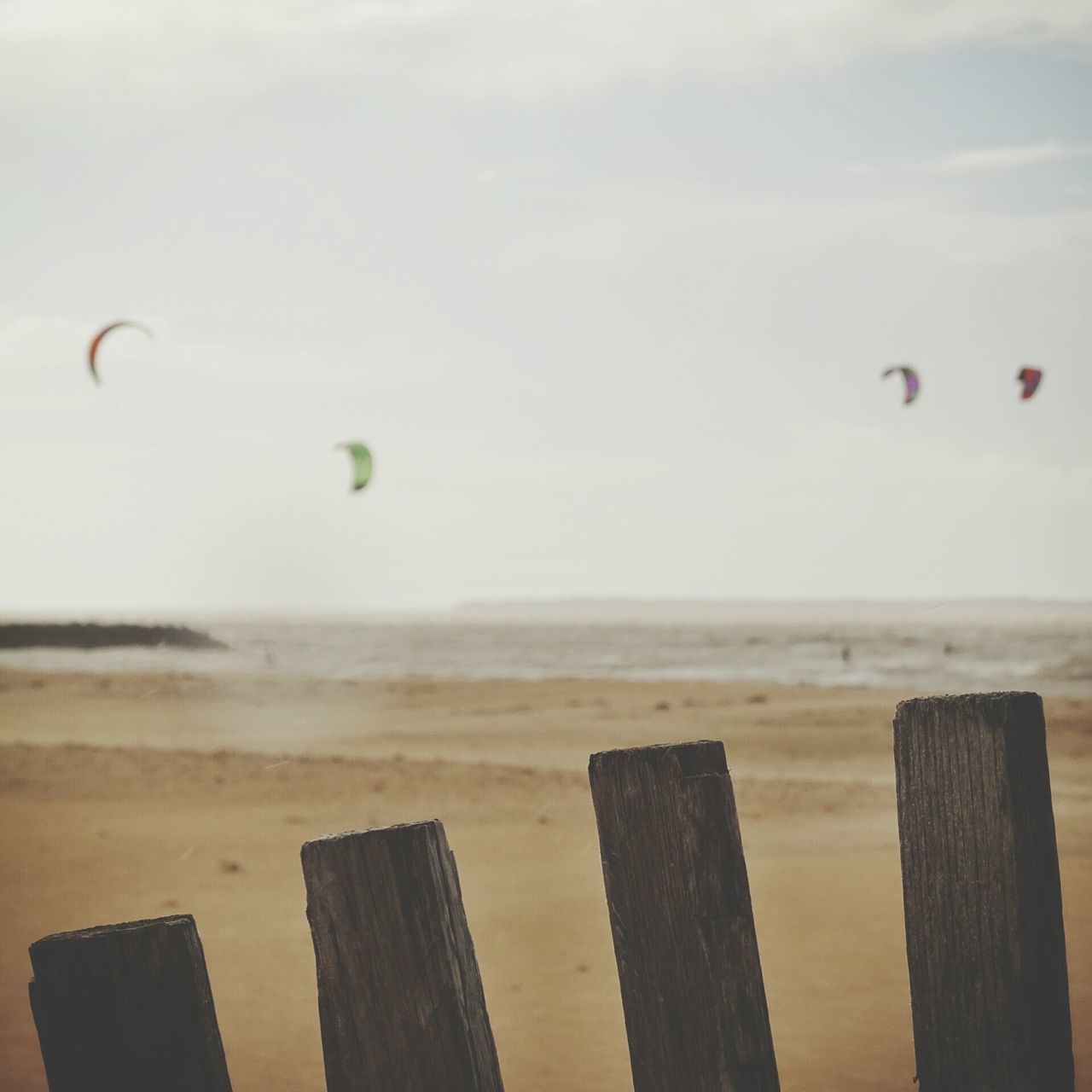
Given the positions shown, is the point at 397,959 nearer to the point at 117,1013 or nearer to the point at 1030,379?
the point at 117,1013

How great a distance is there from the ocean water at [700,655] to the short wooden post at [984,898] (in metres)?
19.9

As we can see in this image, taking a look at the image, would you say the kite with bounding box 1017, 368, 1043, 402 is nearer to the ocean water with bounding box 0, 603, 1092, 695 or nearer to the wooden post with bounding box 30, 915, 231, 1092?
the ocean water with bounding box 0, 603, 1092, 695

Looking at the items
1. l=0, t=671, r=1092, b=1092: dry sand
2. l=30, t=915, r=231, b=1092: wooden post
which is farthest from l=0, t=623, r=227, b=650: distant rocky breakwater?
l=30, t=915, r=231, b=1092: wooden post

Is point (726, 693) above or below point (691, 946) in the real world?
below

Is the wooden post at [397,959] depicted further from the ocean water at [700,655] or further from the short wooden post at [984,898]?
the ocean water at [700,655]

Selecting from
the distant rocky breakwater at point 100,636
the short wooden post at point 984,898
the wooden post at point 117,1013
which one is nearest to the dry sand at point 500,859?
the short wooden post at point 984,898

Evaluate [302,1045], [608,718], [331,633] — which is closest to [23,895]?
[302,1045]

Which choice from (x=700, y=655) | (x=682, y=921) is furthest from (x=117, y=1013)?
(x=700, y=655)

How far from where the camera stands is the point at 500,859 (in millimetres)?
6801

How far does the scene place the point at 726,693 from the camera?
19188 millimetres

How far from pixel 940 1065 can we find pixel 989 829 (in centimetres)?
21

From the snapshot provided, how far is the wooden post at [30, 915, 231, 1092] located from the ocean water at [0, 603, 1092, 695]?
20.2m

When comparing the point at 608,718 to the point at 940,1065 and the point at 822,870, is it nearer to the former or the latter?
the point at 822,870

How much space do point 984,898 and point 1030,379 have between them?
60.7 ft
